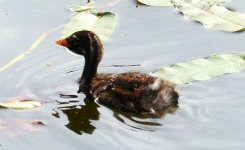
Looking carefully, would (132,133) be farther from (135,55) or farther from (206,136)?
(135,55)

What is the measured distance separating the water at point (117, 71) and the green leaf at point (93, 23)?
270 millimetres

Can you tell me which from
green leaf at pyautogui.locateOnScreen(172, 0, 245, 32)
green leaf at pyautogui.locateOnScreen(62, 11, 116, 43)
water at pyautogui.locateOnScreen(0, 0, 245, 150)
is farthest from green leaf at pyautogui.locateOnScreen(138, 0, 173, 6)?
green leaf at pyautogui.locateOnScreen(62, 11, 116, 43)

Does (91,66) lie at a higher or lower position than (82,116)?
higher

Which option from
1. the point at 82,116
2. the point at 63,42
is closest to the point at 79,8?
the point at 63,42

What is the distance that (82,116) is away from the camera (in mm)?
7141

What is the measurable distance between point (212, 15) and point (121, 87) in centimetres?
161

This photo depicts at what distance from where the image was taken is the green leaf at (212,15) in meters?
8.09

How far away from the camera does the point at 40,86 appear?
7520 mm

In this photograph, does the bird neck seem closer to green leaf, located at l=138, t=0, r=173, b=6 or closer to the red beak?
the red beak

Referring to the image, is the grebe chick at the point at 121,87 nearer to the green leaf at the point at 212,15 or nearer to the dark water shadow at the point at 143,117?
the dark water shadow at the point at 143,117

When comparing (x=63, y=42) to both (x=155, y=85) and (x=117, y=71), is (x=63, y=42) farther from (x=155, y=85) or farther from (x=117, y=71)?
(x=155, y=85)

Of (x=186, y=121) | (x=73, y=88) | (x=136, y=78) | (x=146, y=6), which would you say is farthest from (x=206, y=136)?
(x=146, y=6)

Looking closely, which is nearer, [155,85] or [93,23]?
[155,85]

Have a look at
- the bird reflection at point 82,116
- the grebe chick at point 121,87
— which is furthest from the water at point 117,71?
the grebe chick at point 121,87
